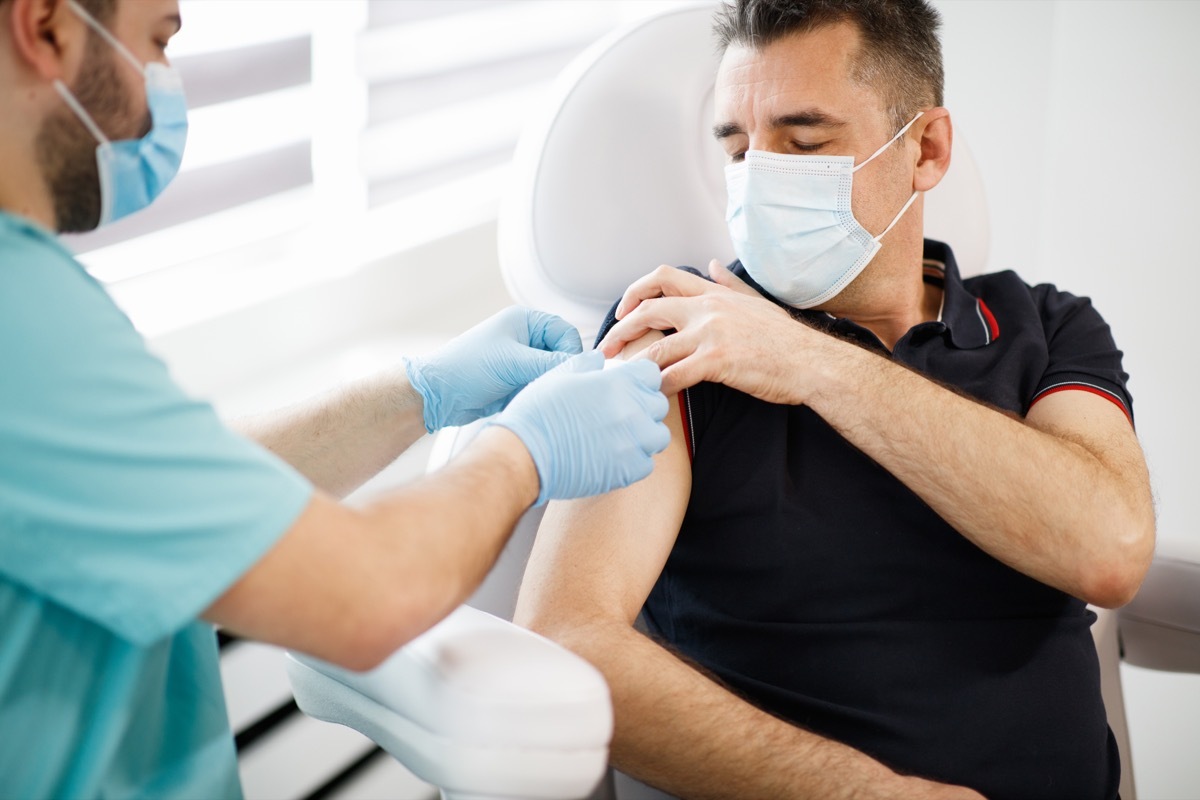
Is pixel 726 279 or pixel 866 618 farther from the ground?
pixel 726 279

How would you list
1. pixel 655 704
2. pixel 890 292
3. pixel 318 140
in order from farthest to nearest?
pixel 318 140 < pixel 890 292 < pixel 655 704

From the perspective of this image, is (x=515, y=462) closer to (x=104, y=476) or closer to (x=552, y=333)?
(x=104, y=476)

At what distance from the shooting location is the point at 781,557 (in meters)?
1.37

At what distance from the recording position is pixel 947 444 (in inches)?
53.5

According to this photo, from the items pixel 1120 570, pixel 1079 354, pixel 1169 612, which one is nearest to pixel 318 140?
pixel 1079 354

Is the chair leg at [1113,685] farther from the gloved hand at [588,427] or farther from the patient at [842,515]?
the gloved hand at [588,427]

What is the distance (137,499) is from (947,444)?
99cm

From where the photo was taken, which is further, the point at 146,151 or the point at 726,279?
the point at 726,279

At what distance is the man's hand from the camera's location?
52.5 inches

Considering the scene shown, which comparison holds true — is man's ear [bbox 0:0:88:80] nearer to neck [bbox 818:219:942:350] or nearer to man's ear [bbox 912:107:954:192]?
neck [bbox 818:219:942:350]

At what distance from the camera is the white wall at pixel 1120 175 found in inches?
91.5

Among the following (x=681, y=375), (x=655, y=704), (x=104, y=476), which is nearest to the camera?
(x=104, y=476)

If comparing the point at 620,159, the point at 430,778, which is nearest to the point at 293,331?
the point at 620,159

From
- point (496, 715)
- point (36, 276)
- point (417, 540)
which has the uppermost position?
point (36, 276)
